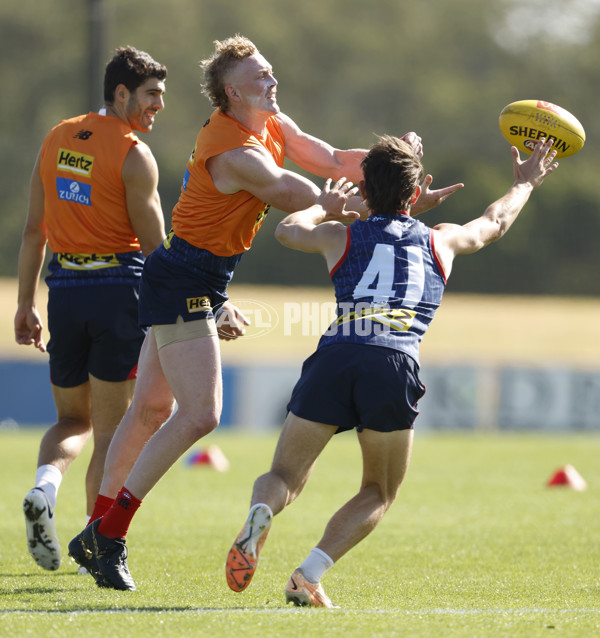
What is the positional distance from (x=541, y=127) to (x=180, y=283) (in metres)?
1.95

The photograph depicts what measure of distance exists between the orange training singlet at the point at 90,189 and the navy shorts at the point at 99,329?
220mm

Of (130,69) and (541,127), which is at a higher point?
(130,69)

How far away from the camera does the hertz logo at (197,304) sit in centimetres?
495

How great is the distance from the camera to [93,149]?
5.57 metres

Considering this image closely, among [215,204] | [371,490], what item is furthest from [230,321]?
[371,490]

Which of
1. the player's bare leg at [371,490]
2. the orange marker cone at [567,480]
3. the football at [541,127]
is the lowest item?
the orange marker cone at [567,480]

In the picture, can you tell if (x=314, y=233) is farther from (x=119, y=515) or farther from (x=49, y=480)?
(x=49, y=480)

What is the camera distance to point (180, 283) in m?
4.97

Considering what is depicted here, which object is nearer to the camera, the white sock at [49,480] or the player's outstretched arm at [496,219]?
the player's outstretched arm at [496,219]

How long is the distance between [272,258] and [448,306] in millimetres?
5050

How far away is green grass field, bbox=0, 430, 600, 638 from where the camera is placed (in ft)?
13.1

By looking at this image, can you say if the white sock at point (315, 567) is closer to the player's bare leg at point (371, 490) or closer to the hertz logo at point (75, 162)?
the player's bare leg at point (371, 490)

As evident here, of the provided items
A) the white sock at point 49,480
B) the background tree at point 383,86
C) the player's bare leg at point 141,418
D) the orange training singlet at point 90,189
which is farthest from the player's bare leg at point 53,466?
the background tree at point 383,86

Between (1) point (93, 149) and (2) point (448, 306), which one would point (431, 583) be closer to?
(1) point (93, 149)
